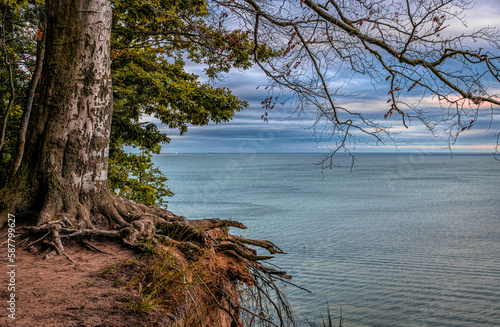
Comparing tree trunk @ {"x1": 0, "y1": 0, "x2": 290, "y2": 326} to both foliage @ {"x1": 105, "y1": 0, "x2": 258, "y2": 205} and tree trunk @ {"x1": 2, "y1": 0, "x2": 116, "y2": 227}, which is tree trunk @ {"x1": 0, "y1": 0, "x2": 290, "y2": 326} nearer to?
tree trunk @ {"x1": 2, "y1": 0, "x2": 116, "y2": 227}

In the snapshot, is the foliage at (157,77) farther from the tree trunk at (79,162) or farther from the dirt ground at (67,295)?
the dirt ground at (67,295)

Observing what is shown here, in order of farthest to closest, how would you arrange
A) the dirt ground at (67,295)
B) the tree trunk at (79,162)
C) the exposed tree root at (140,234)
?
the tree trunk at (79,162) < the exposed tree root at (140,234) < the dirt ground at (67,295)

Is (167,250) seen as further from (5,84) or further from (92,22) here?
(5,84)

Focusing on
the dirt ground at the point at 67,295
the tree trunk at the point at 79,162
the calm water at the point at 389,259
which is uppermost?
the tree trunk at the point at 79,162

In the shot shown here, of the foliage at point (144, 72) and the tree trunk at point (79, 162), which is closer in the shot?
the tree trunk at point (79, 162)

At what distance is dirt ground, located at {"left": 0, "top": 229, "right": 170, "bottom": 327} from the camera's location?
288 centimetres

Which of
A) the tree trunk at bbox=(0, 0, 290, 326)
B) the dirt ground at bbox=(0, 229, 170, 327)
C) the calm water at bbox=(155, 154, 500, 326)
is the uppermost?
the tree trunk at bbox=(0, 0, 290, 326)

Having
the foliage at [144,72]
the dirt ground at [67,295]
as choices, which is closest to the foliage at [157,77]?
the foliage at [144,72]

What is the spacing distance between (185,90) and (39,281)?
9133 mm

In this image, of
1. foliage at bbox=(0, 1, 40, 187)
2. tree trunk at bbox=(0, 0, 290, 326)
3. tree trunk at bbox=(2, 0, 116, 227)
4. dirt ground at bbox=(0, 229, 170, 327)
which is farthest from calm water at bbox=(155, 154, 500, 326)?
foliage at bbox=(0, 1, 40, 187)

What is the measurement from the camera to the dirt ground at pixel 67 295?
9.43ft

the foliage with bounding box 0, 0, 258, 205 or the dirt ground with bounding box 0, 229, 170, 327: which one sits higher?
the foliage with bounding box 0, 0, 258, 205

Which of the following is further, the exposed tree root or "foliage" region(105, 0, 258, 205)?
"foliage" region(105, 0, 258, 205)

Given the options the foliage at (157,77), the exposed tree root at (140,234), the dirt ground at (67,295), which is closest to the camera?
the dirt ground at (67,295)
